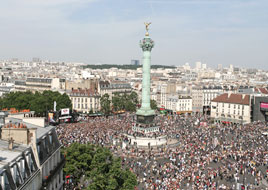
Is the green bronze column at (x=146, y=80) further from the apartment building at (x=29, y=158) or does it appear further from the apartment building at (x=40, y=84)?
the apartment building at (x=40, y=84)

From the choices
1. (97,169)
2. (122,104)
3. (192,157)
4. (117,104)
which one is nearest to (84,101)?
(117,104)

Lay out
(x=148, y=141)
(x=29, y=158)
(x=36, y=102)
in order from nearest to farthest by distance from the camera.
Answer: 1. (x=29, y=158)
2. (x=148, y=141)
3. (x=36, y=102)

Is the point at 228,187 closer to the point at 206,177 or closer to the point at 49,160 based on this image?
the point at 206,177

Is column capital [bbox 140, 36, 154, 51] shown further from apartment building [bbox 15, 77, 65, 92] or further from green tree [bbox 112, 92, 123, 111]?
apartment building [bbox 15, 77, 65, 92]

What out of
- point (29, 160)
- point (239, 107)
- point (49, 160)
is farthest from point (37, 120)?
point (239, 107)

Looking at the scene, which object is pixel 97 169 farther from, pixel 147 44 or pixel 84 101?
pixel 84 101
